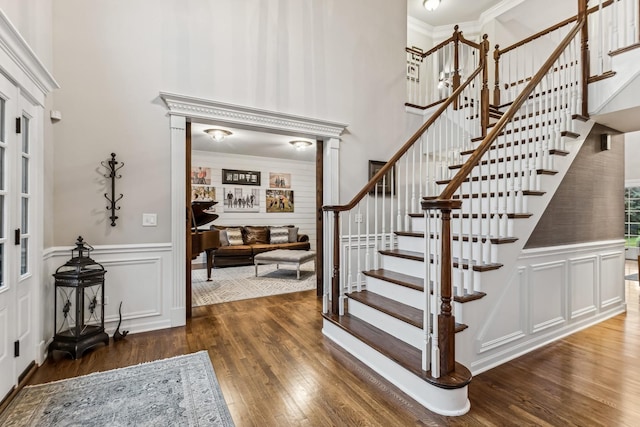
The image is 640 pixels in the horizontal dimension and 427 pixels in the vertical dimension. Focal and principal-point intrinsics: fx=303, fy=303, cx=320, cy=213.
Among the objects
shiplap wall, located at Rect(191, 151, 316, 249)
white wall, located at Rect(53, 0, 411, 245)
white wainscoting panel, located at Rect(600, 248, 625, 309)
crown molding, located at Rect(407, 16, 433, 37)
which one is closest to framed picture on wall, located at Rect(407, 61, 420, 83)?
white wall, located at Rect(53, 0, 411, 245)

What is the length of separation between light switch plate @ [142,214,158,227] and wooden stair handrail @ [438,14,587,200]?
8.82ft

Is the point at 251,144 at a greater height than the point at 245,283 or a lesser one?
greater

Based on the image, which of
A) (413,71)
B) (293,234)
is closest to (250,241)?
(293,234)

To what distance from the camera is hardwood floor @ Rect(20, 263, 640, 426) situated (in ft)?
5.63

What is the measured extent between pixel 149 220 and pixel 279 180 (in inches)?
210

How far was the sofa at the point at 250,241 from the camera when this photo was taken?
6.43 metres

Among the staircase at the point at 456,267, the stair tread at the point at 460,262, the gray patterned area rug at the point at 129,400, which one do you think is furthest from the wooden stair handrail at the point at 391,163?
the gray patterned area rug at the point at 129,400

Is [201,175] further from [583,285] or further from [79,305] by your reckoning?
[583,285]

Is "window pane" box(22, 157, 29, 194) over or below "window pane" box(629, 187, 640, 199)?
below

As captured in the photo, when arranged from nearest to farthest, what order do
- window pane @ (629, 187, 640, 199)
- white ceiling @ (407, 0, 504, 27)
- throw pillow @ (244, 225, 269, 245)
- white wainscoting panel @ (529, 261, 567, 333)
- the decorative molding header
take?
white wainscoting panel @ (529, 261, 567, 333) → the decorative molding header → white ceiling @ (407, 0, 504, 27) → throw pillow @ (244, 225, 269, 245) → window pane @ (629, 187, 640, 199)

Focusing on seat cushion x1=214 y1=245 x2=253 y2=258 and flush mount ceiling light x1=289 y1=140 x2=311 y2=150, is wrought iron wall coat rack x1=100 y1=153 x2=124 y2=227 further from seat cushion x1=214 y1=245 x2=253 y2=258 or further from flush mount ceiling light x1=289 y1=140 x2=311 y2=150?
flush mount ceiling light x1=289 y1=140 x2=311 y2=150

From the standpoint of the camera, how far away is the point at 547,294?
8.88ft

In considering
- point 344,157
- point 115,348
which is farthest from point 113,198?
point 344,157

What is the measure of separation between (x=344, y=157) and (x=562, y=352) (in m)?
3.03
